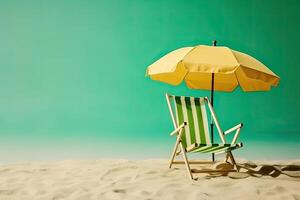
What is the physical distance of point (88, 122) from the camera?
11086 mm

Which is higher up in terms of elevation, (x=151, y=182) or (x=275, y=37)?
(x=275, y=37)

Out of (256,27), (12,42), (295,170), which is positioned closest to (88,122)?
(12,42)

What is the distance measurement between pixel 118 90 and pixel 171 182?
23.5 feet

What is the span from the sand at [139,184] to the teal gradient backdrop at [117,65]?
4.36m

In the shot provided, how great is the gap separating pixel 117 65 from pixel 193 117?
5844mm

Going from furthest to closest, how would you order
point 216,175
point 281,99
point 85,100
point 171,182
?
1. point 85,100
2. point 281,99
3. point 216,175
4. point 171,182

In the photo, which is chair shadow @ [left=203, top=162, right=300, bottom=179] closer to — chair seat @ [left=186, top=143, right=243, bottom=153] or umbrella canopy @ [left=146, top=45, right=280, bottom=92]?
chair seat @ [left=186, top=143, right=243, bottom=153]

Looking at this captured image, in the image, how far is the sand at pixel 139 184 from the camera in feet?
9.93

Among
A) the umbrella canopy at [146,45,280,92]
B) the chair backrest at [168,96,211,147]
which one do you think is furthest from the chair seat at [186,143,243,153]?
the umbrella canopy at [146,45,280,92]

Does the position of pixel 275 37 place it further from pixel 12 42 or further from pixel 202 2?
pixel 12 42

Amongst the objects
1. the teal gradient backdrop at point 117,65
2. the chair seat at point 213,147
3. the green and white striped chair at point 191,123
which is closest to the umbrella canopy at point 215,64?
the green and white striped chair at point 191,123

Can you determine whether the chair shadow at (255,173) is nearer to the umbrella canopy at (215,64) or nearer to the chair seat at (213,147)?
the chair seat at (213,147)

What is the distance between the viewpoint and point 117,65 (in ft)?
33.1

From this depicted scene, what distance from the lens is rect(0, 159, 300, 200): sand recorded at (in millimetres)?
3027
